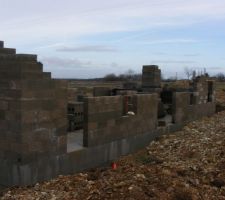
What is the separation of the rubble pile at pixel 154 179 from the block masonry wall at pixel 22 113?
0.60 metres

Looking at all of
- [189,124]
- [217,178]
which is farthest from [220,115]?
[217,178]

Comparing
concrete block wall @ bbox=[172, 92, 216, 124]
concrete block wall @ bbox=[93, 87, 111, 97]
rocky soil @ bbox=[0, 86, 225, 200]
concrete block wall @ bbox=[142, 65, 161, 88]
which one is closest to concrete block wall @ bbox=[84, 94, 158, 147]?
rocky soil @ bbox=[0, 86, 225, 200]

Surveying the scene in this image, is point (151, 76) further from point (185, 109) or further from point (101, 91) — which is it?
point (185, 109)

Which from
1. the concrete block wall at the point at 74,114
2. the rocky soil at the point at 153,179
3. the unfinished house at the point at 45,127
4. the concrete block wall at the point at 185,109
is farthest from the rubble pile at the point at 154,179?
the concrete block wall at the point at 185,109

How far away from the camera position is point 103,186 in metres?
7.88

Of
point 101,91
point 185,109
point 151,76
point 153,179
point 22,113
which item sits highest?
point 151,76

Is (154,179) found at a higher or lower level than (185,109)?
lower

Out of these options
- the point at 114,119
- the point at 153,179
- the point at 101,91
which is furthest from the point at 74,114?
the point at 101,91

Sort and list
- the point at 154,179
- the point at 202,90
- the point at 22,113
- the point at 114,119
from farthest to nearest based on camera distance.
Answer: the point at 202,90
the point at 114,119
the point at 154,179
the point at 22,113

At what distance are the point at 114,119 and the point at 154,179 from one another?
2794 millimetres

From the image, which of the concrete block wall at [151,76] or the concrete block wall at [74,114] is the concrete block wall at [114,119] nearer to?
the concrete block wall at [74,114]

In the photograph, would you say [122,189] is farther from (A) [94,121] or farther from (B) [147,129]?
(B) [147,129]

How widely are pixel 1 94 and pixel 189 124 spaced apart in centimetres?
995

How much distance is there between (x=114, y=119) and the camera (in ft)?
35.1
